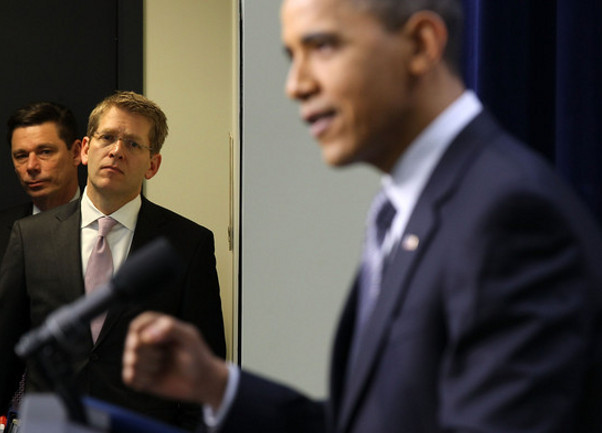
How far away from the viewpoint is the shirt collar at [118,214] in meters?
2.73

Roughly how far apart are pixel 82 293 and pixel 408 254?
1.80 m

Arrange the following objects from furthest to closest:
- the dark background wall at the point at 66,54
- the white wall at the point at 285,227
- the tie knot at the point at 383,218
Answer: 1. the dark background wall at the point at 66,54
2. the white wall at the point at 285,227
3. the tie knot at the point at 383,218

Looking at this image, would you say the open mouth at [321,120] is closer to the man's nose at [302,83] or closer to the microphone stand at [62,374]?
the man's nose at [302,83]

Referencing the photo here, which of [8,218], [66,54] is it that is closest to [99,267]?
[8,218]

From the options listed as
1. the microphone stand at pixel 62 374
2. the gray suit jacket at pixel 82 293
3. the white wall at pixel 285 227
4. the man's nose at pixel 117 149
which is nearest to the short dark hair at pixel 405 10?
the microphone stand at pixel 62 374

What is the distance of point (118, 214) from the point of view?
108 inches

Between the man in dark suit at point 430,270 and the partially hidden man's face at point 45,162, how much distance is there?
2.25m

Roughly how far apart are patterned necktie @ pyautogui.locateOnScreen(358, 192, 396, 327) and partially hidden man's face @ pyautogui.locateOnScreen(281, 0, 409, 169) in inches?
2.9

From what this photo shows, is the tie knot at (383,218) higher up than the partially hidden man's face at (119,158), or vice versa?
the tie knot at (383,218)

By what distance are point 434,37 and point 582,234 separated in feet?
0.85

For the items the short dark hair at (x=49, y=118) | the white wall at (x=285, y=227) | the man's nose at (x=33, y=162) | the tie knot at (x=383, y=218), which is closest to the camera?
the tie knot at (x=383, y=218)

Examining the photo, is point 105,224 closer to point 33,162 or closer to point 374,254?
point 33,162

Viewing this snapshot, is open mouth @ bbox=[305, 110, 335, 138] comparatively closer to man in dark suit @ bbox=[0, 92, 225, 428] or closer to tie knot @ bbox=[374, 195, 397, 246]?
tie knot @ bbox=[374, 195, 397, 246]

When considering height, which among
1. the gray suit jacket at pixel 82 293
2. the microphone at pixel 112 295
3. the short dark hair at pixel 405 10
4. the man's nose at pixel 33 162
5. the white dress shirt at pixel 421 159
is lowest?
the gray suit jacket at pixel 82 293
